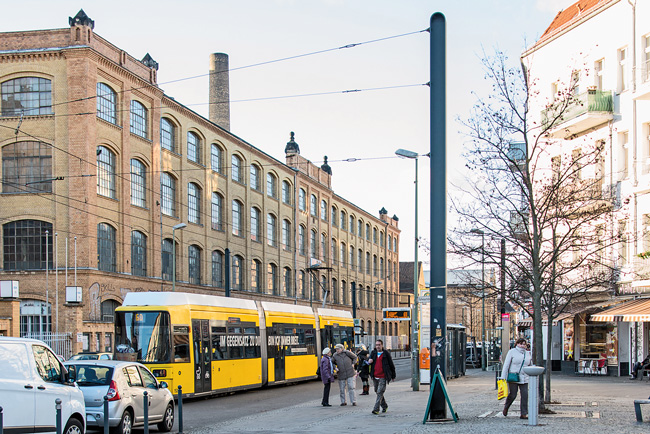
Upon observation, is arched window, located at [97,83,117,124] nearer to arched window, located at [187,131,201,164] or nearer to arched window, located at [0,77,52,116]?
arched window, located at [0,77,52,116]

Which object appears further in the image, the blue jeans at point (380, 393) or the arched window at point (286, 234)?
the arched window at point (286, 234)

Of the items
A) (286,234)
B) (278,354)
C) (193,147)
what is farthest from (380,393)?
(286,234)

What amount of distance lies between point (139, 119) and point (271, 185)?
21.0 meters

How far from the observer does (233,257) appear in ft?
191

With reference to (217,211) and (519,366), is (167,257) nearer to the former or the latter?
(217,211)

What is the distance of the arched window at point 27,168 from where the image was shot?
4119cm

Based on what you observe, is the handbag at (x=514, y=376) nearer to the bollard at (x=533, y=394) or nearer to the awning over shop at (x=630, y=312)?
the bollard at (x=533, y=394)

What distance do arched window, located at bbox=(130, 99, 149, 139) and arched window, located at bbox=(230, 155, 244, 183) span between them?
12102 mm

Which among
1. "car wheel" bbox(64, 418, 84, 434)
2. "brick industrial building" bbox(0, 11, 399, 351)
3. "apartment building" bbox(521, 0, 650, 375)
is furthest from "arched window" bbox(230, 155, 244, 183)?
"car wheel" bbox(64, 418, 84, 434)

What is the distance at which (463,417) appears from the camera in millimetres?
16797

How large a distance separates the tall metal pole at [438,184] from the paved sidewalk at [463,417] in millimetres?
1307

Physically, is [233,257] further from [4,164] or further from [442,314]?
[442,314]

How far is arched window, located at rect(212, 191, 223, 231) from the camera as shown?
5531cm

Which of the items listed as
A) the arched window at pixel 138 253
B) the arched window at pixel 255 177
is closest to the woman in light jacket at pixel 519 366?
the arched window at pixel 138 253
